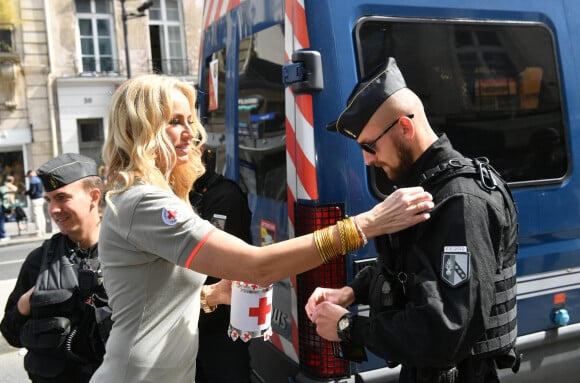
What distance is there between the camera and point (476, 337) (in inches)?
60.4

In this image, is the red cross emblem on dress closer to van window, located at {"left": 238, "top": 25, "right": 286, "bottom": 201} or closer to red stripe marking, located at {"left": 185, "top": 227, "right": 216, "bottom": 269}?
red stripe marking, located at {"left": 185, "top": 227, "right": 216, "bottom": 269}

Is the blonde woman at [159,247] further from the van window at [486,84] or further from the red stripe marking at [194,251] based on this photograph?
the van window at [486,84]

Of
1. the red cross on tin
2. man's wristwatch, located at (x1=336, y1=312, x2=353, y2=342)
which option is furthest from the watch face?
the red cross on tin

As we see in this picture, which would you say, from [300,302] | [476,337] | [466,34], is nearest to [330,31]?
[466,34]

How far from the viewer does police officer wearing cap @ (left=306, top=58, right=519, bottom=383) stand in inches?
58.3

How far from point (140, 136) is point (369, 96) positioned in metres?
0.74

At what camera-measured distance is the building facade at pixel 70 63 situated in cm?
1794

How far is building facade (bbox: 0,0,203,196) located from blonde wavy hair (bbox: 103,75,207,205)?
16.3 m

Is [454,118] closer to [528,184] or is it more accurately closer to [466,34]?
[466,34]

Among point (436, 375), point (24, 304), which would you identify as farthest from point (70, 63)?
point (436, 375)

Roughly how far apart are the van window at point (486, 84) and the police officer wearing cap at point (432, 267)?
628 millimetres

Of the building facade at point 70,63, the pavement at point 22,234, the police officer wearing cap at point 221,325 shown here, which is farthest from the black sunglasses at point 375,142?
the building facade at point 70,63

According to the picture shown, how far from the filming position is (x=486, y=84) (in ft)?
8.37

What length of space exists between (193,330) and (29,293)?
0.87m
